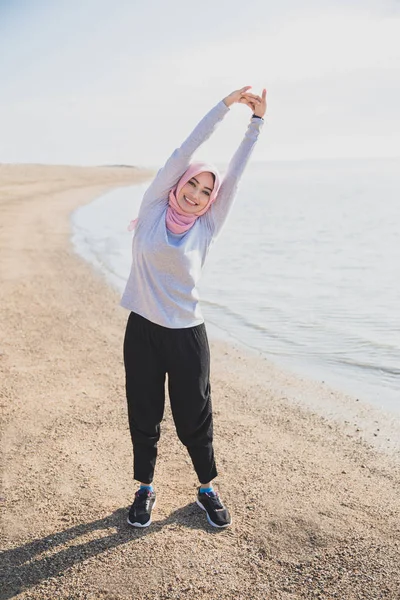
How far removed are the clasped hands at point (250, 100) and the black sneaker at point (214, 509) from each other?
6.84 ft

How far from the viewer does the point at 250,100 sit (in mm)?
3346

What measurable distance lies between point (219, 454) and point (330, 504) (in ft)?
2.91

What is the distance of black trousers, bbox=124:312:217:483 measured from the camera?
3.28m

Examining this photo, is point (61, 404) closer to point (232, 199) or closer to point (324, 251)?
point (232, 199)

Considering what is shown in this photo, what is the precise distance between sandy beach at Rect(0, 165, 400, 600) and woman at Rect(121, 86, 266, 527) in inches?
10.9

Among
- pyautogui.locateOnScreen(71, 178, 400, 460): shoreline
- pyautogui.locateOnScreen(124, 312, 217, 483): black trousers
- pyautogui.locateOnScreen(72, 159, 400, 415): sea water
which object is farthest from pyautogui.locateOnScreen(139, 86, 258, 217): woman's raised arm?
pyautogui.locateOnScreen(72, 159, 400, 415): sea water

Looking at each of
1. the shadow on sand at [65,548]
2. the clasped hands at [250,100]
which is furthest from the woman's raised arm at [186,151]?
the shadow on sand at [65,548]

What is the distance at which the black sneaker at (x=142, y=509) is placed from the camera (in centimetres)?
344

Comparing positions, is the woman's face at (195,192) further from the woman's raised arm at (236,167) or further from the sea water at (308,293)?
the sea water at (308,293)

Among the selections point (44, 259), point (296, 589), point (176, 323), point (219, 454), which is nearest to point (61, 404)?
point (219, 454)

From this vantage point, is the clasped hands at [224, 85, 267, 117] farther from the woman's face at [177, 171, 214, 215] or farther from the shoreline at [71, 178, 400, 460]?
the shoreline at [71, 178, 400, 460]

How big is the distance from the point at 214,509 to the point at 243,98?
7.18 feet

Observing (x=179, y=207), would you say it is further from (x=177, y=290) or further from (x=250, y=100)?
(x=250, y=100)

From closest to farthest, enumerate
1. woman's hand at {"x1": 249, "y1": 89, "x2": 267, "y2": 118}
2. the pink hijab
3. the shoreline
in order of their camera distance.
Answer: the pink hijab < woman's hand at {"x1": 249, "y1": 89, "x2": 267, "y2": 118} < the shoreline
